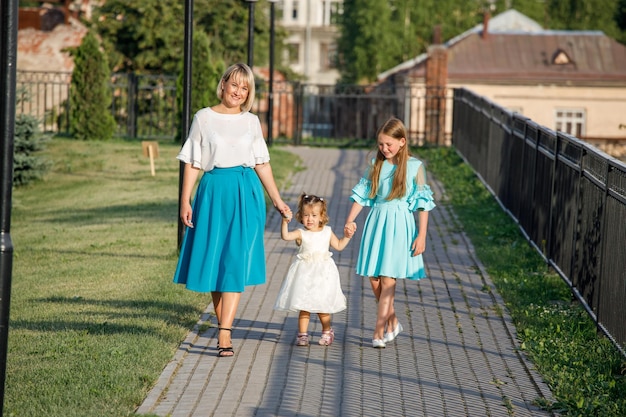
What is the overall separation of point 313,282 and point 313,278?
0.03 metres


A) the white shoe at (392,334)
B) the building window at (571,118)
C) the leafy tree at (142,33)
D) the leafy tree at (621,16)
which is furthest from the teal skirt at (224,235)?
the leafy tree at (621,16)

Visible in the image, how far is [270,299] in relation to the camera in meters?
9.46

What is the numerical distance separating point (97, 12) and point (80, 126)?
53.3 feet

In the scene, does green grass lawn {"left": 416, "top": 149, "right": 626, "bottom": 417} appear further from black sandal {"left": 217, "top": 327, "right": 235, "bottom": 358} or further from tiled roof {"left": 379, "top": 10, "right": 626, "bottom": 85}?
tiled roof {"left": 379, "top": 10, "right": 626, "bottom": 85}

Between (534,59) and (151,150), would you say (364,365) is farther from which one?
(534,59)

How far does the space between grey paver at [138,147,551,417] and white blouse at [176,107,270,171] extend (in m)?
1.26

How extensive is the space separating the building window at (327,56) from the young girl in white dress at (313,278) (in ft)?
302

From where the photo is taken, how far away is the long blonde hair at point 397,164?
7.57 m

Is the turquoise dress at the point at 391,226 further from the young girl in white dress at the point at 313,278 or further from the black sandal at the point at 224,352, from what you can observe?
the black sandal at the point at 224,352

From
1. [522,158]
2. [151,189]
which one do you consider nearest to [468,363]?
[522,158]

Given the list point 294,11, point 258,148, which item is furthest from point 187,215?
point 294,11

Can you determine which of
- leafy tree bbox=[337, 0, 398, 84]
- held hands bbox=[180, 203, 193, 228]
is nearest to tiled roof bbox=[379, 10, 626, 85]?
leafy tree bbox=[337, 0, 398, 84]

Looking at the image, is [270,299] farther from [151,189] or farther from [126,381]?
[151,189]

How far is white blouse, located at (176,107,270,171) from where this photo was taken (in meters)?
7.32
